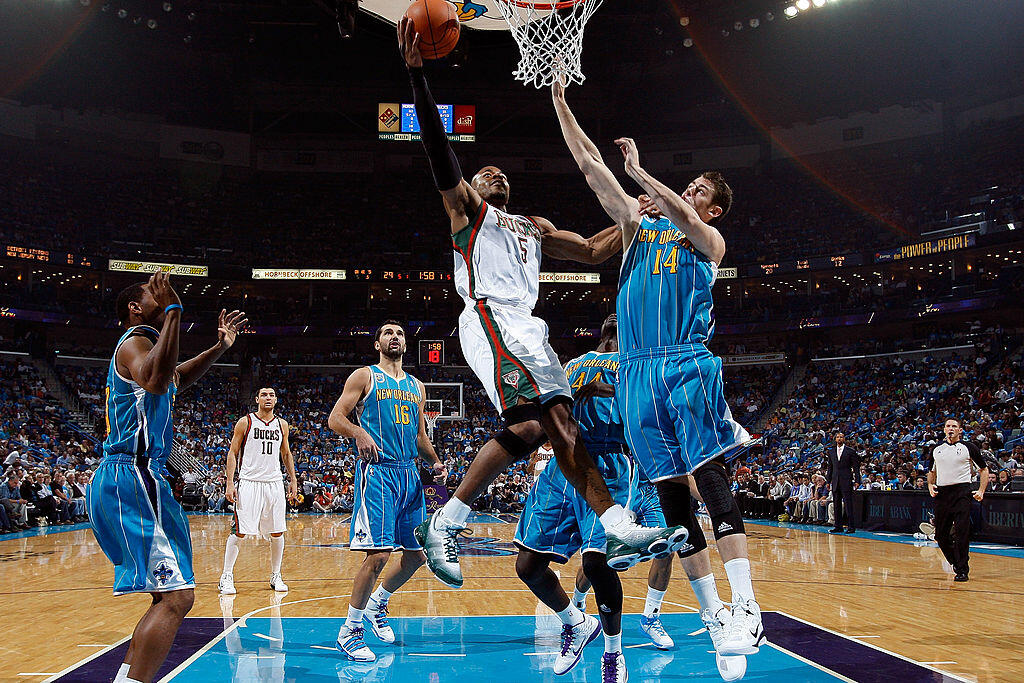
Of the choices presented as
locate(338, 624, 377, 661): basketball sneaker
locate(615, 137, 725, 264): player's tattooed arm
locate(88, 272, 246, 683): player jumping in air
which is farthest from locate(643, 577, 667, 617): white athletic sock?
locate(88, 272, 246, 683): player jumping in air

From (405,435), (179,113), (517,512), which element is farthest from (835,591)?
(179,113)

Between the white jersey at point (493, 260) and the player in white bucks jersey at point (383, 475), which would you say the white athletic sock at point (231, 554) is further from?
the white jersey at point (493, 260)

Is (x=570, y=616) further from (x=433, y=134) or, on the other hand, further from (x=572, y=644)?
(x=433, y=134)

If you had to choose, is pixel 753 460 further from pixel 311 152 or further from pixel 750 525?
pixel 311 152

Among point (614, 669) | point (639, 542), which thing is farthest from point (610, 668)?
point (639, 542)

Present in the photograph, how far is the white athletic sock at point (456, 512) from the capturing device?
14.0ft

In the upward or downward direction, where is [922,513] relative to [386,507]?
downward

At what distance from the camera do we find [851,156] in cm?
3484

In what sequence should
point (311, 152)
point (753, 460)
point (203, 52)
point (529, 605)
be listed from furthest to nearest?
point (311, 152) < point (203, 52) < point (753, 460) < point (529, 605)

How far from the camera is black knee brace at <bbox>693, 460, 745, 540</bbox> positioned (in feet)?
11.8

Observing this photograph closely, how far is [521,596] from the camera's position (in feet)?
28.7

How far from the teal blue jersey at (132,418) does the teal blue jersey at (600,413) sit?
2449mm

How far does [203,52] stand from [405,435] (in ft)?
110

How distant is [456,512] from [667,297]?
5.14 ft
